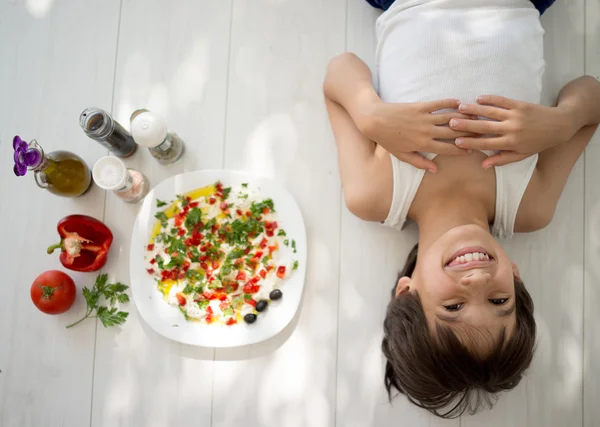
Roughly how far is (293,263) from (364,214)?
0.67 ft

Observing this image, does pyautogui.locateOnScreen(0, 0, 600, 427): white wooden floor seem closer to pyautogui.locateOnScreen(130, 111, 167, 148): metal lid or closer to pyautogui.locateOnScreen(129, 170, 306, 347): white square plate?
pyautogui.locateOnScreen(129, 170, 306, 347): white square plate

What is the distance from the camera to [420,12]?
1.03 metres

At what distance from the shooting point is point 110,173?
1113 millimetres

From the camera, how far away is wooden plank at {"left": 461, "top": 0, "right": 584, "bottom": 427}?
1163 millimetres

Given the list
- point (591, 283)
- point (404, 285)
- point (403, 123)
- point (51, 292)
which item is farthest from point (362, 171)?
point (51, 292)

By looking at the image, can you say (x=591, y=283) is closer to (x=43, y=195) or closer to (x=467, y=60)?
(x=467, y=60)

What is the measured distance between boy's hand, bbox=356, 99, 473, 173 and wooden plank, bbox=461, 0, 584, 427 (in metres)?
0.37

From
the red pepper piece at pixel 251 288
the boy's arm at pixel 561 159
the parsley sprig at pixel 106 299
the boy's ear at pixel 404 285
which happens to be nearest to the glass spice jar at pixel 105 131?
the parsley sprig at pixel 106 299

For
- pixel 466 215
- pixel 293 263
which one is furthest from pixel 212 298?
pixel 466 215

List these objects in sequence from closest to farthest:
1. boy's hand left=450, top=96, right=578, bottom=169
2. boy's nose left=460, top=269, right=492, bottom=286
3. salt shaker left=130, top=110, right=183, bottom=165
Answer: boy's nose left=460, top=269, right=492, bottom=286 < boy's hand left=450, top=96, right=578, bottom=169 < salt shaker left=130, top=110, right=183, bottom=165

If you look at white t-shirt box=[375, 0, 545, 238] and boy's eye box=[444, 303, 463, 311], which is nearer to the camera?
boy's eye box=[444, 303, 463, 311]

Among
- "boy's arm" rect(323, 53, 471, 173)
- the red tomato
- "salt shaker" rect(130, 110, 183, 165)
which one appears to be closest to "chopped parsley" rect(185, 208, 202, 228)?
"salt shaker" rect(130, 110, 183, 165)

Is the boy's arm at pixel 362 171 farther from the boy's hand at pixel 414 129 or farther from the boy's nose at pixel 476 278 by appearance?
the boy's nose at pixel 476 278

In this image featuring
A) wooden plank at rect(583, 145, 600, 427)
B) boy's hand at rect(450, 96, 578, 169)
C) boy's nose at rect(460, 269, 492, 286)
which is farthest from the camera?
wooden plank at rect(583, 145, 600, 427)
